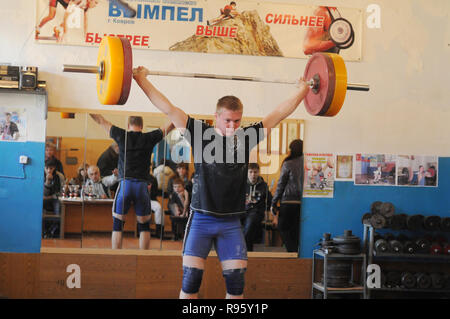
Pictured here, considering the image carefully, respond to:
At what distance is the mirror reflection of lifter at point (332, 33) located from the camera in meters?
4.51

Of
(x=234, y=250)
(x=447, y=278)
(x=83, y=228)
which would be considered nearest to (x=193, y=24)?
(x=83, y=228)

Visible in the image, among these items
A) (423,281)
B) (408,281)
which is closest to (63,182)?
(408,281)

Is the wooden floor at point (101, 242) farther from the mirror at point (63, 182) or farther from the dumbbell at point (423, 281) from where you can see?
the dumbbell at point (423, 281)

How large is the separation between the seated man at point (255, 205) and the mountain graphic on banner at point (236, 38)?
0.99 metres

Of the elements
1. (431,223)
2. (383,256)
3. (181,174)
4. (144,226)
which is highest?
(181,174)

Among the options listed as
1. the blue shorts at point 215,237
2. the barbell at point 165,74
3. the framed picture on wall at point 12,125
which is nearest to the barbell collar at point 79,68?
the barbell at point 165,74

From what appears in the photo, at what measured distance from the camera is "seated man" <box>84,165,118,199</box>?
426cm

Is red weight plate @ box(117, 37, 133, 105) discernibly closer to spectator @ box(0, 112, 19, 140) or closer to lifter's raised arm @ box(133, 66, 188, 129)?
lifter's raised arm @ box(133, 66, 188, 129)

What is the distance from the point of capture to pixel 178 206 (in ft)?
14.3

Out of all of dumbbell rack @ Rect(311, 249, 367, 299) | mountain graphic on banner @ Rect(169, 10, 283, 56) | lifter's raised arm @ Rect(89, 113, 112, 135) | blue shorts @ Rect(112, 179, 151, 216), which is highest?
mountain graphic on banner @ Rect(169, 10, 283, 56)

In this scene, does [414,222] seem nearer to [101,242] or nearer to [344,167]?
[344,167]

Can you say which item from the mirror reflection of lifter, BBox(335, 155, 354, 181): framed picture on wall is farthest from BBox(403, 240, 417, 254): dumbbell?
the mirror reflection of lifter

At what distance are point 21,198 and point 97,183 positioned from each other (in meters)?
0.62

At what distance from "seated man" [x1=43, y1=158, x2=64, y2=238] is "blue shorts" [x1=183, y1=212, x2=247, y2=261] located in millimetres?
1755
